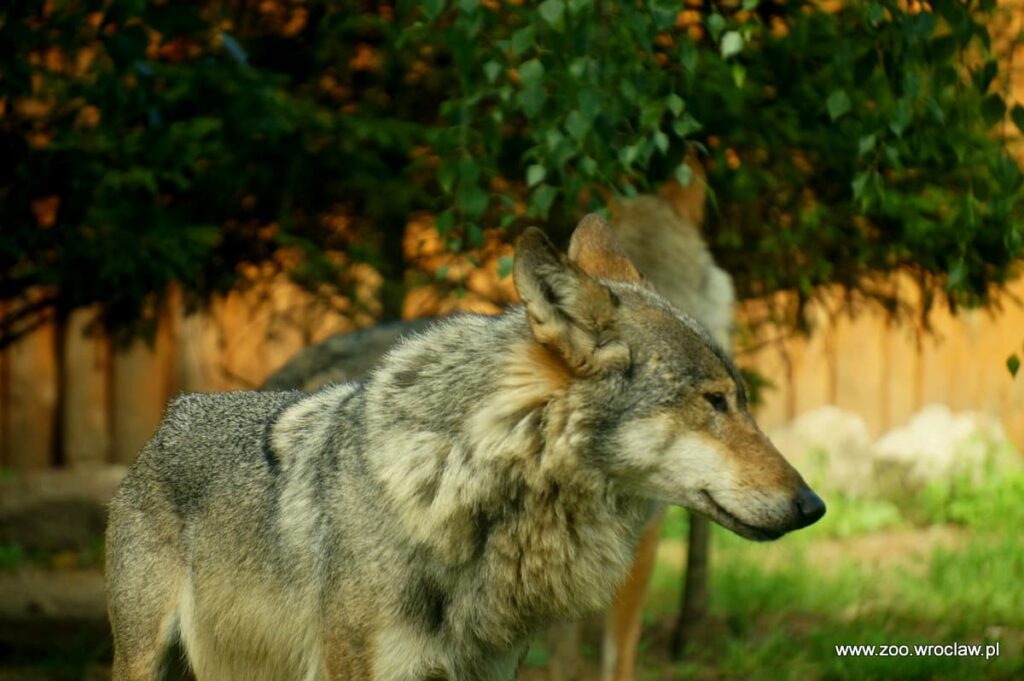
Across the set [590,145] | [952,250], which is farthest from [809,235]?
[590,145]

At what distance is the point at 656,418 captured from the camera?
11.3ft

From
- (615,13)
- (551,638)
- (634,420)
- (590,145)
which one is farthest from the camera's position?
(551,638)

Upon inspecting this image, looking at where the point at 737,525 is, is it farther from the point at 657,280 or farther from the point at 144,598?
the point at 657,280

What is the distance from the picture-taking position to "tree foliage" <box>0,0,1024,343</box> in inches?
189

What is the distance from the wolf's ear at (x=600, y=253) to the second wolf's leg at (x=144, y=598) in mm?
1496

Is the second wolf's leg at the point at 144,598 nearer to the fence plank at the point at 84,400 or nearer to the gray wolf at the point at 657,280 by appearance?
the gray wolf at the point at 657,280

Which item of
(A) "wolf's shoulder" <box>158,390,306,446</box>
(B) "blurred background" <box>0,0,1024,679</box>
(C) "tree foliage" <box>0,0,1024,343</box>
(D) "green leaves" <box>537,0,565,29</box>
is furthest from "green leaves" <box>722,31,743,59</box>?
(A) "wolf's shoulder" <box>158,390,306,446</box>

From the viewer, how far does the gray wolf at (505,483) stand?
3455 mm

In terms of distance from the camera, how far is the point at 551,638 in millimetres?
6066

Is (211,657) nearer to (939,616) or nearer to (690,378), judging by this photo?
(690,378)

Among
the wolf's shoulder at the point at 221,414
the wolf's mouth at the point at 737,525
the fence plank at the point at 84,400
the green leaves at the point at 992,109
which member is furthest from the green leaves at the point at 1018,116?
the fence plank at the point at 84,400

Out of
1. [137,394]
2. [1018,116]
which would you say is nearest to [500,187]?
[1018,116]

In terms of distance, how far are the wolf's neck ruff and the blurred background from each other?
35.1 inches

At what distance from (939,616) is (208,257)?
13.6 ft
